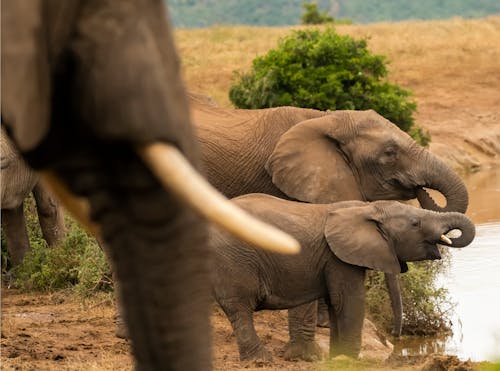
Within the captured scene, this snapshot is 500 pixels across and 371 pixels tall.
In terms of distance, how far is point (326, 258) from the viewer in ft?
23.6

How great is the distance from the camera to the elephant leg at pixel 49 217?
9703 millimetres

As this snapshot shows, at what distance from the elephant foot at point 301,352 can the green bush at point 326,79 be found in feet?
19.9

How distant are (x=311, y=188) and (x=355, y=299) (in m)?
1.40

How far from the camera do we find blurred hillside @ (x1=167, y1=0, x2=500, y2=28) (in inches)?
4018

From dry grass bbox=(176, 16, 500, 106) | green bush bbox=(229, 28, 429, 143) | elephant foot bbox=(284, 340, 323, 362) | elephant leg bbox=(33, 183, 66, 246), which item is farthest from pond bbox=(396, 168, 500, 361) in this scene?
dry grass bbox=(176, 16, 500, 106)

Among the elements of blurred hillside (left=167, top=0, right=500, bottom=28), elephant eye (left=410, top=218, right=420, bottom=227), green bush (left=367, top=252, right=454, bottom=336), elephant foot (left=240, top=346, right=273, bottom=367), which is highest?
elephant eye (left=410, top=218, right=420, bottom=227)

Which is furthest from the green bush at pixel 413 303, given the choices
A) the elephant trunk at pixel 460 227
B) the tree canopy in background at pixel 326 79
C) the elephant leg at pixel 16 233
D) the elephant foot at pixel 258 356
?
the tree canopy in background at pixel 326 79

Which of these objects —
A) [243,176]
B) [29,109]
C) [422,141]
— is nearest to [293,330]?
[243,176]

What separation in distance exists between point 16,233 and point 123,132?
23.6 feet

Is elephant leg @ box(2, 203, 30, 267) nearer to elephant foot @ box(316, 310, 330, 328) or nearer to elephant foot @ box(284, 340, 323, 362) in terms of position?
elephant foot @ box(316, 310, 330, 328)

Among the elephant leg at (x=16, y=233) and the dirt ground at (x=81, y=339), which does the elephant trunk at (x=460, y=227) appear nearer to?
the dirt ground at (x=81, y=339)

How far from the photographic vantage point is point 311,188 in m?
8.37

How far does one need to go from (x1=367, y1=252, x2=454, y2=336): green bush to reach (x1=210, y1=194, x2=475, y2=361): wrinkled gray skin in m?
1.72

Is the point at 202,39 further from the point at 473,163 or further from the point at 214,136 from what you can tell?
the point at 214,136
